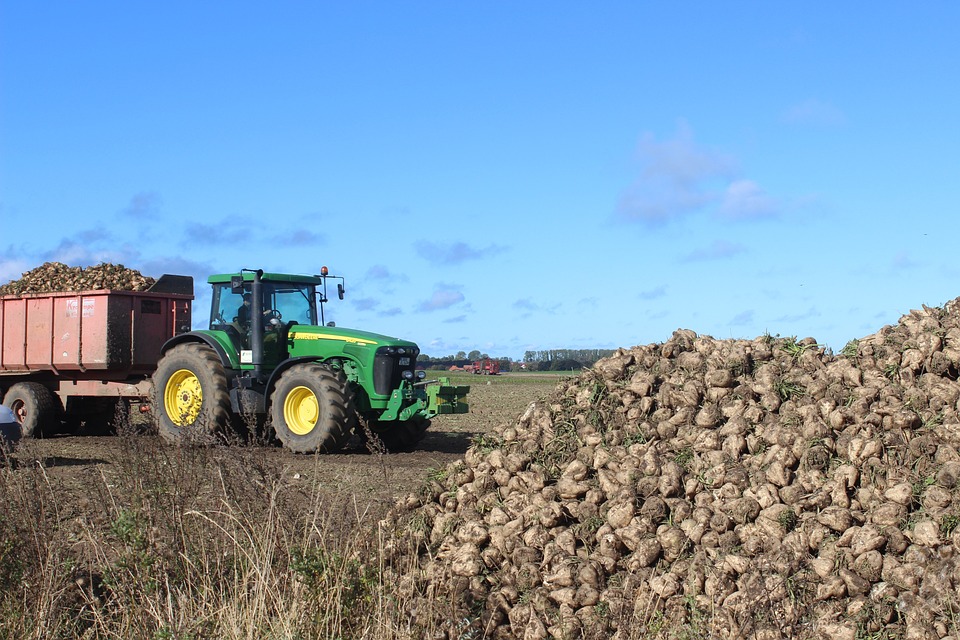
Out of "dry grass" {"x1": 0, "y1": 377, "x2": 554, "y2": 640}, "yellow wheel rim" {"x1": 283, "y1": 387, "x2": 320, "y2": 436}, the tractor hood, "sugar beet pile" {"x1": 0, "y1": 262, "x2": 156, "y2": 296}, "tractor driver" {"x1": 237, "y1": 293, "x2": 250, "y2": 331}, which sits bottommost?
"dry grass" {"x1": 0, "y1": 377, "x2": 554, "y2": 640}

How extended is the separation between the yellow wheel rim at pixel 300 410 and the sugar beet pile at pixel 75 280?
4.46 meters

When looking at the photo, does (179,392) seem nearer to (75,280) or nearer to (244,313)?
(244,313)

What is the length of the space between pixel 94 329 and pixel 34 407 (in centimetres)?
180

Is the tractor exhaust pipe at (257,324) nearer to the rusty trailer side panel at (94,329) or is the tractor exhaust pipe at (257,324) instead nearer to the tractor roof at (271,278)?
the tractor roof at (271,278)

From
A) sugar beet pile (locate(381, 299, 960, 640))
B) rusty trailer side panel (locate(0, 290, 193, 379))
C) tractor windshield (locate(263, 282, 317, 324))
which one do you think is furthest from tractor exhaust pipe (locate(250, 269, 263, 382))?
sugar beet pile (locate(381, 299, 960, 640))

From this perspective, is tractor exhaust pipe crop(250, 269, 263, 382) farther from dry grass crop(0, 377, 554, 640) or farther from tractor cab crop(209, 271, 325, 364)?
dry grass crop(0, 377, 554, 640)

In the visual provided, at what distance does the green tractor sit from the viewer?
13.0 metres

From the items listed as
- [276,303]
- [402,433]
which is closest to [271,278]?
[276,303]

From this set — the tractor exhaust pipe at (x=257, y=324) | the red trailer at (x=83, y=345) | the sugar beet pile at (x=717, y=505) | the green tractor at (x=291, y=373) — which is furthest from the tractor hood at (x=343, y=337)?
the sugar beet pile at (x=717, y=505)

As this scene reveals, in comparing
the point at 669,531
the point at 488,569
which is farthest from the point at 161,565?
the point at 669,531

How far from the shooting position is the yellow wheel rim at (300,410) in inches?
513

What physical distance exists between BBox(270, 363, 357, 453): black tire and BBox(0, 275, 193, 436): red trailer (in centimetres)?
288

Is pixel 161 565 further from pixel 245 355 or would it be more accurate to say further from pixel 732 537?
pixel 245 355

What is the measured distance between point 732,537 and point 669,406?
1.34 meters
